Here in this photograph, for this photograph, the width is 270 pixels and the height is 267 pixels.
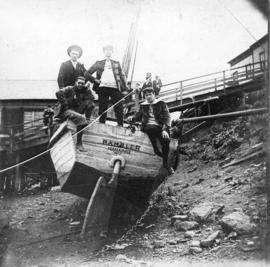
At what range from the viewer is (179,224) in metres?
3.81

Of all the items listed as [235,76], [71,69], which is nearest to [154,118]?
[71,69]

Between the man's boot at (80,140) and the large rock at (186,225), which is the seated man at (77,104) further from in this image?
the large rock at (186,225)

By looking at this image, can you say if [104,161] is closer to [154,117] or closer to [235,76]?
[154,117]

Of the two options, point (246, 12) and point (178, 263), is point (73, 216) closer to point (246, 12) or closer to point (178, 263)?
point (178, 263)

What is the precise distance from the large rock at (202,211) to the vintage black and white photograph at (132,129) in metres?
0.01

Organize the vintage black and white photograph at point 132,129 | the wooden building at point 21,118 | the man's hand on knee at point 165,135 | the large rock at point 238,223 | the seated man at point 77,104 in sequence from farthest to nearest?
the wooden building at point 21,118 < the man's hand on knee at point 165,135 < the seated man at point 77,104 < the vintage black and white photograph at point 132,129 < the large rock at point 238,223

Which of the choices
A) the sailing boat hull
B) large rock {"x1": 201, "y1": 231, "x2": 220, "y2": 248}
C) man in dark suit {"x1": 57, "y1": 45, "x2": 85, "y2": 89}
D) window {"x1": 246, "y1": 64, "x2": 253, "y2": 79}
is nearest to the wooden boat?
the sailing boat hull

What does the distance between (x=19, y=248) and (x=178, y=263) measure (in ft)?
5.46

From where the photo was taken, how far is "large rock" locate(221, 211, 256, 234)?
343 cm

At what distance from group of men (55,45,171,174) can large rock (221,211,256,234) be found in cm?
111

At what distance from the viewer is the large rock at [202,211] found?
12.3 feet

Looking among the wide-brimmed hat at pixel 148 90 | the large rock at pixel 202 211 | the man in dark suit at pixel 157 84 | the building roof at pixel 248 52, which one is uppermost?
the building roof at pixel 248 52

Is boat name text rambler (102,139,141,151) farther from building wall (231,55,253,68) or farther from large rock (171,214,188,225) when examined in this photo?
building wall (231,55,253,68)

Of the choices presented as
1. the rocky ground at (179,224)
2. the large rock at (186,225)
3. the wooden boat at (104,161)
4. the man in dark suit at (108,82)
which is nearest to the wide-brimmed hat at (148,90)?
the man in dark suit at (108,82)
